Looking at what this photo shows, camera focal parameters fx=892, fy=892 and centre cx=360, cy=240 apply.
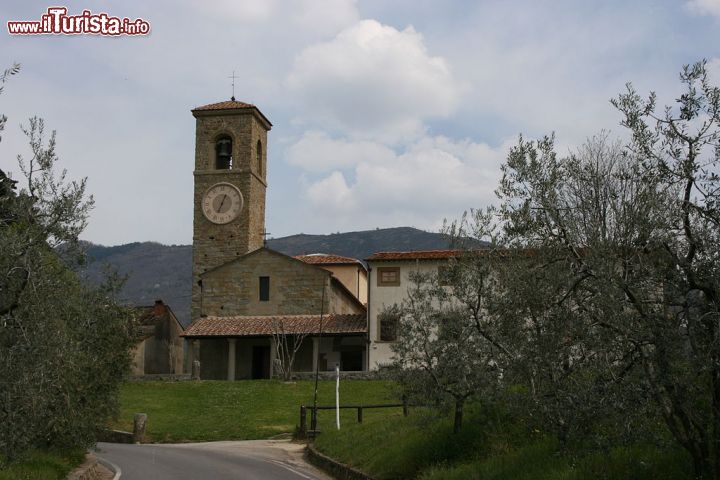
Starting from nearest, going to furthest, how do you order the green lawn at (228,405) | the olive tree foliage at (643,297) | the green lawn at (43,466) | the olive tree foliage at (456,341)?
the olive tree foliage at (643,297) < the green lawn at (43,466) < the olive tree foliage at (456,341) < the green lawn at (228,405)

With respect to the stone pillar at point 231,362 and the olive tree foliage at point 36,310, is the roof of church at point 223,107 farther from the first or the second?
the olive tree foliage at point 36,310

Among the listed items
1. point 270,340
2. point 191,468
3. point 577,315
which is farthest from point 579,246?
point 270,340

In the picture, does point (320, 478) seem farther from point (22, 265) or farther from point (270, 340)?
point (270, 340)

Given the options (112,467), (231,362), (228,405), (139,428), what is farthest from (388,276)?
(112,467)

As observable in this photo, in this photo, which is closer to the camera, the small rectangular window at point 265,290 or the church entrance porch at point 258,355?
the church entrance porch at point 258,355

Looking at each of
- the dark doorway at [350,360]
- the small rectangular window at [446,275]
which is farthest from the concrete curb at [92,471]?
the dark doorway at [350,360]

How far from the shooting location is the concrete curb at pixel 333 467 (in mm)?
19469

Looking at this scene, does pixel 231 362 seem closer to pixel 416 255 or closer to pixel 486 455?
pixel 416 255

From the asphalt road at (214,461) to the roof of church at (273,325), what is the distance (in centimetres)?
1870

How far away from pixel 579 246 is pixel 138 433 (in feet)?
81.1

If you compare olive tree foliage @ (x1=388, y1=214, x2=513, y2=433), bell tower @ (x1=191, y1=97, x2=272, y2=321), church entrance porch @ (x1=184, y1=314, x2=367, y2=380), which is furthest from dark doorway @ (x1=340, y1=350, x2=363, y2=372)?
olive tree foliage @ (x1=388, y1=214, x2=513, y2=433)

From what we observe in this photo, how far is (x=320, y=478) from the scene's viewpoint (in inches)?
821

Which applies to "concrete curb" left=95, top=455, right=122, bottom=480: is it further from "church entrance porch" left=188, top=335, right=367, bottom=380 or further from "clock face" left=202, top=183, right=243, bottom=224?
"clock face" left=202, top=183, right=243, bottom=224

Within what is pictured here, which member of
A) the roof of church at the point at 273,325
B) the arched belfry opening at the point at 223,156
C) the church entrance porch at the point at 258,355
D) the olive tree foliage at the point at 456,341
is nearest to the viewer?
the olive tree foliage at the point at 456,341
